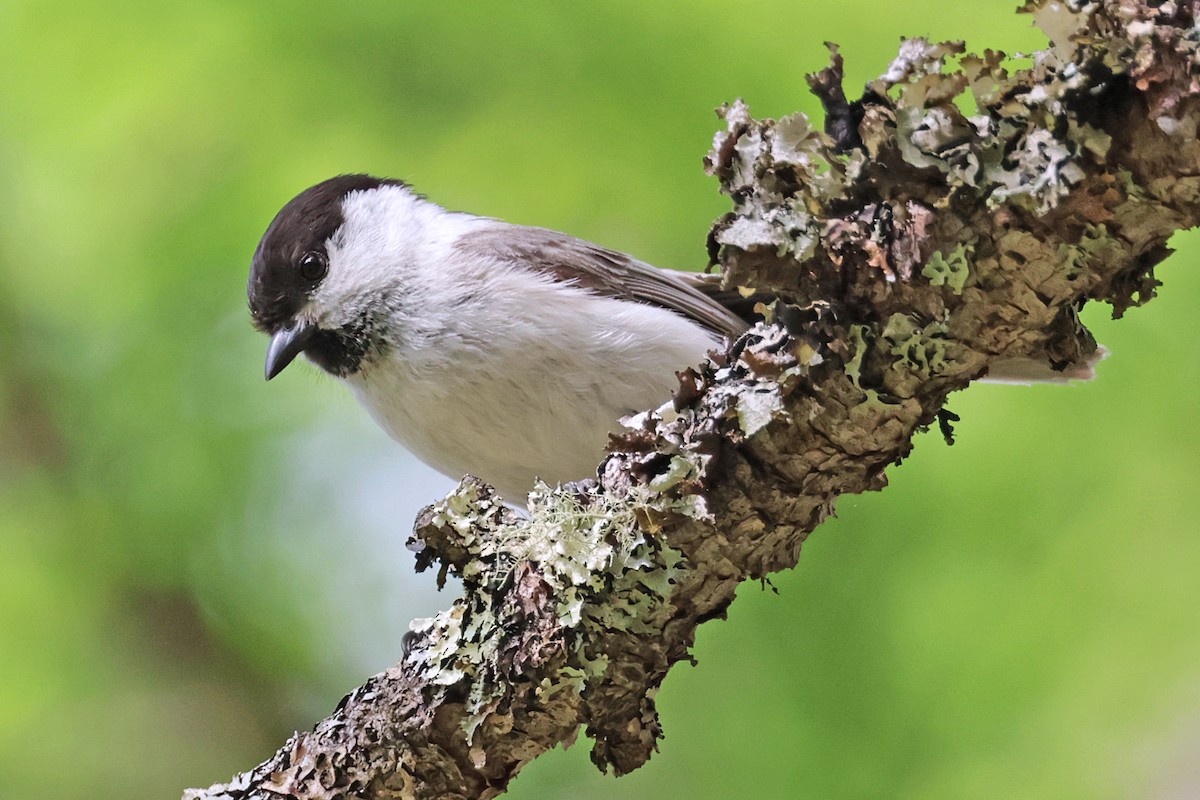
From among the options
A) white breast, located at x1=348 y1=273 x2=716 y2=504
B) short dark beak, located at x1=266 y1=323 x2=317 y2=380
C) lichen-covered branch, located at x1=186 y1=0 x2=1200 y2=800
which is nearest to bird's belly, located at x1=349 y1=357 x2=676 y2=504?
white breast, located at x1=348 y1=273 x2=716 y2=504

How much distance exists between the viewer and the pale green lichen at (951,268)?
3.98 feet

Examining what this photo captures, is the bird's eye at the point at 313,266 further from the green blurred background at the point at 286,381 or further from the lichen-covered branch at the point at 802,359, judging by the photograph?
the lichen-covered branch at the point at 802,359

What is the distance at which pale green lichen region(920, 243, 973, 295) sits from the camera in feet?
3.98

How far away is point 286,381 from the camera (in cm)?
332

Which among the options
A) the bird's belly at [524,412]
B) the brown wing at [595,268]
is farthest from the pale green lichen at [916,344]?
the brown wing at [595,268]

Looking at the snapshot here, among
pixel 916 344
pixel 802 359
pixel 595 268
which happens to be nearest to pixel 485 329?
pixel 595 268

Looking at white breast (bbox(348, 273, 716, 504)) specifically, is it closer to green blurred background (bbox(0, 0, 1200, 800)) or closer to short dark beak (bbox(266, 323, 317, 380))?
short dark beak (bbox(266, 323, 317, 380))

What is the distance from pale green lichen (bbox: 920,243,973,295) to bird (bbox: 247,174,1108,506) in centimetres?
111

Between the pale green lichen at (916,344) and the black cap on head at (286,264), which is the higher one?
the black cap on head at (286,264)

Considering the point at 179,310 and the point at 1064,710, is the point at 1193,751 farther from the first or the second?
the point at 179,310

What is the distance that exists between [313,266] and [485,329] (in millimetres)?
648

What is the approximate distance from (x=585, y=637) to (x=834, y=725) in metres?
1.12

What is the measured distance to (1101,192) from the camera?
3.70ft

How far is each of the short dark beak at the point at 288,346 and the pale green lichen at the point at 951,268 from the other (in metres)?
1.96
